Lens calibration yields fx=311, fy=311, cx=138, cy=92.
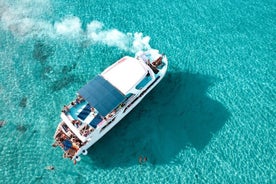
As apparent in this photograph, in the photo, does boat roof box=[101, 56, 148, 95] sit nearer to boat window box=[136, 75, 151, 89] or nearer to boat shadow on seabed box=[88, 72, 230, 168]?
boat window box=[136, 75, 151, 89]

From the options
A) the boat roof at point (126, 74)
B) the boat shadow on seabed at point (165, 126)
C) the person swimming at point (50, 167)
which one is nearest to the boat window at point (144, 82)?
the boat roof at point (126, 74)

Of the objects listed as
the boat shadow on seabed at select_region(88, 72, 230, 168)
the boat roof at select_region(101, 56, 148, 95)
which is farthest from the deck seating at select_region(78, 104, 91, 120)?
the boat roof at select_region(101, 56, 148, 95)

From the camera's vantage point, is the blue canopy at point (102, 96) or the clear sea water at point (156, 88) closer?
the blue canopy at point (102, 96)

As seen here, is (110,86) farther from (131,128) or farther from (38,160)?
(38,160)

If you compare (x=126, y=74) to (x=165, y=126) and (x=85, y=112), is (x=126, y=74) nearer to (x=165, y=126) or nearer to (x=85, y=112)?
(x=85, y=112)

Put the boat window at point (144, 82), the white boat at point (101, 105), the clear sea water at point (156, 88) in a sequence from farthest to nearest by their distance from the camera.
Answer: the boat window at point (144, 82) → the clear sea water at point (156, 88) → the white boat at point (101, 105)

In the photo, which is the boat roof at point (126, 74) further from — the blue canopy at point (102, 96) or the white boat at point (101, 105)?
the blue canopy at point (102, 96)
